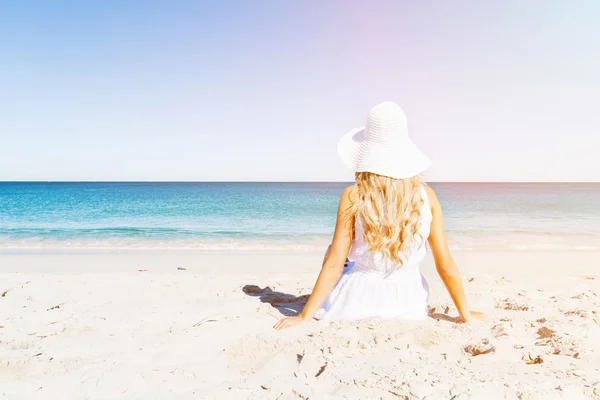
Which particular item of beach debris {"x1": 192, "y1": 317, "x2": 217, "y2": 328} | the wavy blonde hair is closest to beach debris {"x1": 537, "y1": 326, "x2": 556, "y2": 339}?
the wavy blonde hair

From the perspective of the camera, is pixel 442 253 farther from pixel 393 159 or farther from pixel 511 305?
pixel 511 305

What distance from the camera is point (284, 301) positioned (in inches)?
167

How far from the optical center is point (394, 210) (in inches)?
108

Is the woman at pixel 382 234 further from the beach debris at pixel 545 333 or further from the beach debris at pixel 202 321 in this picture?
the beach debris at pixel 202 321

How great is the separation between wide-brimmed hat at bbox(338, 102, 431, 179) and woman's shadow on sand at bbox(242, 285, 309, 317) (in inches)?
66.6

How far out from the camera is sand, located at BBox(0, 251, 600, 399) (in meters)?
2.13

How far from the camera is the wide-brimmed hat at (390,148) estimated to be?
2670mm

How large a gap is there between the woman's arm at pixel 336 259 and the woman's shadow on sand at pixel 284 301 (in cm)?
62

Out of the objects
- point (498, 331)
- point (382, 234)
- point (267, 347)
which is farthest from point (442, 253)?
point (267, 347)

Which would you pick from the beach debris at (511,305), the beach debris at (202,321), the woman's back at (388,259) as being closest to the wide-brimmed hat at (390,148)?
the woman's back at (388,259)

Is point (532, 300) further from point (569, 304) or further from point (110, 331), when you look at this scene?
point (110, 331)

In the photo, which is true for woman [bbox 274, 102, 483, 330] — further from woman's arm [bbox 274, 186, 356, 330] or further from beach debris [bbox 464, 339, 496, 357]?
beach debris [bbox 464, 339, 496, 357]

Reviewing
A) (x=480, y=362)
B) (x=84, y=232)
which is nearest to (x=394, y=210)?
(x=480, y=362)

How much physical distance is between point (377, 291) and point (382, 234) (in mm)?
513
